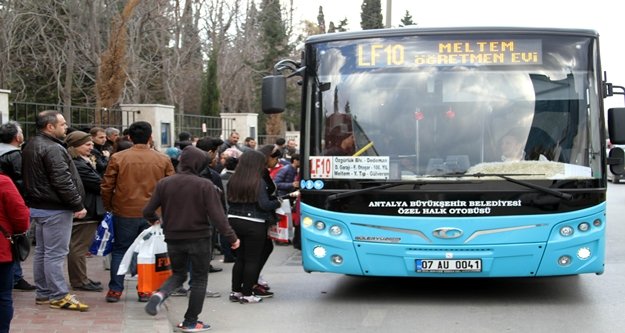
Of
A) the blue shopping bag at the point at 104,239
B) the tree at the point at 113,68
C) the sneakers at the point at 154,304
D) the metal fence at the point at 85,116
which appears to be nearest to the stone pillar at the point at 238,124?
the tree at the point at 113,68

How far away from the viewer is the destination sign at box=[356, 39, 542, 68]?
9305 mm

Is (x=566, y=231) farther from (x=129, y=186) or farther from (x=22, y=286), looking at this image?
(x=22, y=286)

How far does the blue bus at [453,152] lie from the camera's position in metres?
9.06

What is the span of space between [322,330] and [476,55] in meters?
3.22

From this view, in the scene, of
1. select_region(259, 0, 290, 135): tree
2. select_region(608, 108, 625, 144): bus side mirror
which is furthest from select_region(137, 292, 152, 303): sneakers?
select_region(259, 0, 290, 135): tree

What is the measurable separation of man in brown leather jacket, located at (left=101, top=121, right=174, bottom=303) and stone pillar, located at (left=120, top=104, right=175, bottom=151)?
12.8 metres

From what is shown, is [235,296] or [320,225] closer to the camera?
[320,225]

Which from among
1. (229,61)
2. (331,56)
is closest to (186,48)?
(229,61)

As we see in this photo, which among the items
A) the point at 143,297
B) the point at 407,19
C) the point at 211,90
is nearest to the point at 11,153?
the point at 143,297

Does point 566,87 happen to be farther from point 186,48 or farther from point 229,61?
point 229,61

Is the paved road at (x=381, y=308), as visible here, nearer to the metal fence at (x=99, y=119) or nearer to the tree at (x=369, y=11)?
the metal fence at (x=99, y=119)

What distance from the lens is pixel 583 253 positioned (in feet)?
29.9

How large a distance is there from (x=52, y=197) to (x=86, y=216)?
1250mm

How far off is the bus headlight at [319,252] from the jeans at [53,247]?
8.05 ft
